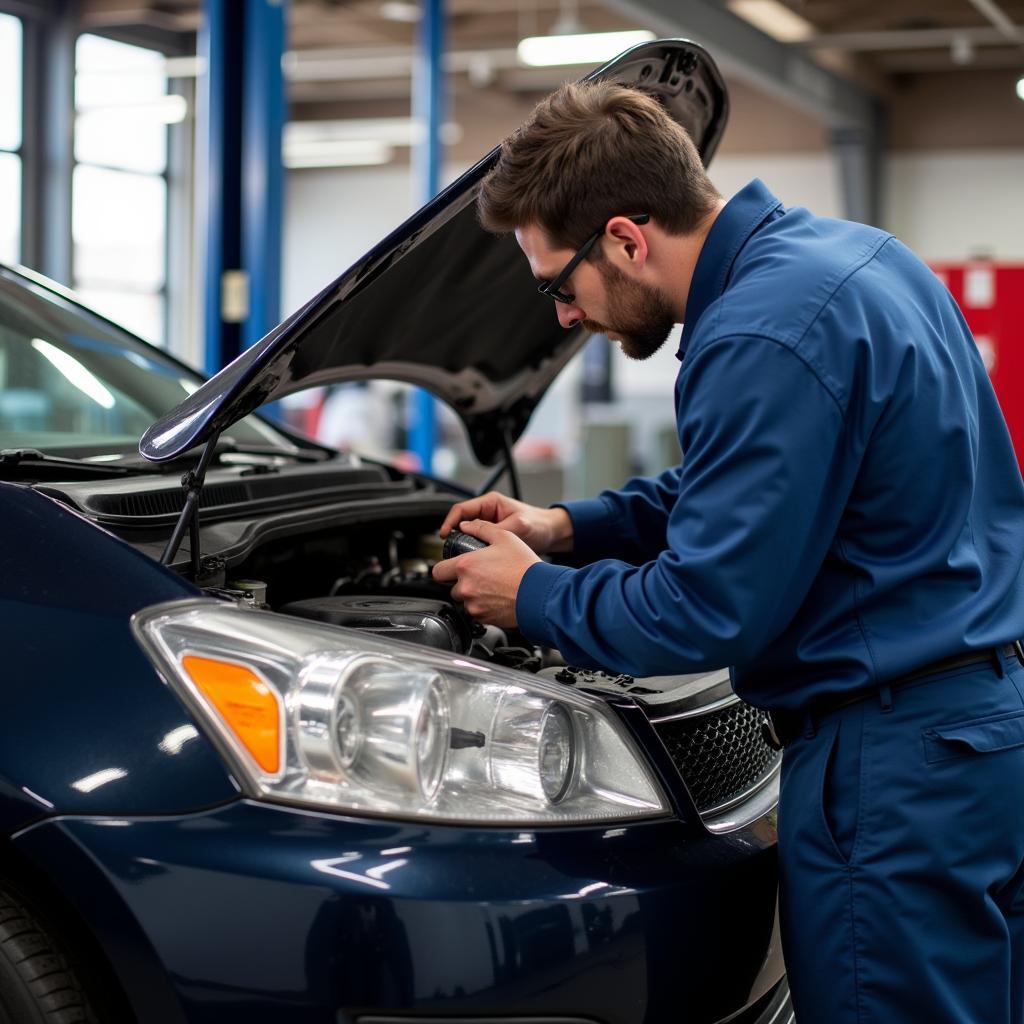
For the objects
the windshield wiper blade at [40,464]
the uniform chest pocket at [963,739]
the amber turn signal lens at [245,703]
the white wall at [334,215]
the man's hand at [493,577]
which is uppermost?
the white wall at [334,215]

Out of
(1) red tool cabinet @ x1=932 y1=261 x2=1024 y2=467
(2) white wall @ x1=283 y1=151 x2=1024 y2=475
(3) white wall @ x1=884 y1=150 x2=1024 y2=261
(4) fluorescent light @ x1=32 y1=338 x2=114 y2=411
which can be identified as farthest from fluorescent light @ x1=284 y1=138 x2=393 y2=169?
(4) fluorescent light @ x1=32 y1=338 x2=114 y2=411

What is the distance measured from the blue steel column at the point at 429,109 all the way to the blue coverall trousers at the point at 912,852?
21.3 feet

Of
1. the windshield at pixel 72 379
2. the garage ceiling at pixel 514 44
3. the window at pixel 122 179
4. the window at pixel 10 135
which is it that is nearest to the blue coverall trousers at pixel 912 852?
the windshield at pixel 72 379

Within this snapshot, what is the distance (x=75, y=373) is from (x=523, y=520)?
88cm

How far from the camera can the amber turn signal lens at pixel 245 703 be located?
1.24 meters

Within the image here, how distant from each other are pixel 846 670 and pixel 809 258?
0.42 metres

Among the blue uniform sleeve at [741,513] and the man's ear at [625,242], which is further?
the man's ear at [625,242]

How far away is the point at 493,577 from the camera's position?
4.93 ft

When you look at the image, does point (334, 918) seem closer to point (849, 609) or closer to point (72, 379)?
point (849, 609)

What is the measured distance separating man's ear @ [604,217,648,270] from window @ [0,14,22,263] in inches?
472

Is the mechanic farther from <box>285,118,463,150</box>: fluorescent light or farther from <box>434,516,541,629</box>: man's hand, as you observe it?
<box>285,118,463,150</box>: fluorescent light

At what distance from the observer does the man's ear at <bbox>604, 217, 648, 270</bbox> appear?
139 cm

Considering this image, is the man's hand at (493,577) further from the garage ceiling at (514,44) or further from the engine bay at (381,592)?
the garage ceiling at (514,44)

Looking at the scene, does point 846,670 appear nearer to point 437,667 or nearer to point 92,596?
point 437,667
